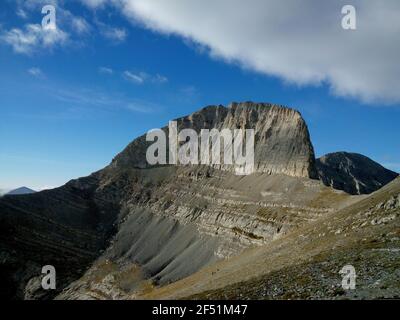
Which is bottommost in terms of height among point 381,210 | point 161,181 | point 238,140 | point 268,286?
point 268,286

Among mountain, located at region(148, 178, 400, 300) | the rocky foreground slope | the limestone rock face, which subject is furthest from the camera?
the limestone rock face

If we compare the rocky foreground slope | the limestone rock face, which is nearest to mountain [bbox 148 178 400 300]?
the rocky foreground slope

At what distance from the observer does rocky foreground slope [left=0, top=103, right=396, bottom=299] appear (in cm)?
12525

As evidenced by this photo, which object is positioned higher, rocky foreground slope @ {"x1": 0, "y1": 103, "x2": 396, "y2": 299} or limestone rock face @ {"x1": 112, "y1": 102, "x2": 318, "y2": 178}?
limestone rock face @ {"x1": 112, "y1": 102, "x2": 318, "y2": 178}

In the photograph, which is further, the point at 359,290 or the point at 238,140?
the point at 238,140

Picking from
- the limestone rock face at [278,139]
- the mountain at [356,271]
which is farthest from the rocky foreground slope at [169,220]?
the mountain at [356,271]

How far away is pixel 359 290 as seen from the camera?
26828 millimetres

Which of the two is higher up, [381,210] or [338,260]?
[381,210]

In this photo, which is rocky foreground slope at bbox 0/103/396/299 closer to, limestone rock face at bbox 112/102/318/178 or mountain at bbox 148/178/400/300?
limestone rock face at bbox 112/102/318/178

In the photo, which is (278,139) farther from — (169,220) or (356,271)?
(356,271)
